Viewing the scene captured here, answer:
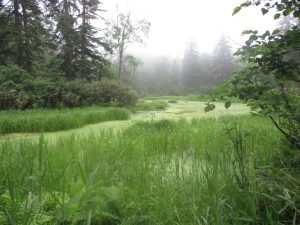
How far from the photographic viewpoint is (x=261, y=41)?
157 cm

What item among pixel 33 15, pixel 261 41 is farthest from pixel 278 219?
pixel 33 15

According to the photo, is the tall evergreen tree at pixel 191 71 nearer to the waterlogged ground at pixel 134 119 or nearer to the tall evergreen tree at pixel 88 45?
the tall evergreen tree at pixel 88 45

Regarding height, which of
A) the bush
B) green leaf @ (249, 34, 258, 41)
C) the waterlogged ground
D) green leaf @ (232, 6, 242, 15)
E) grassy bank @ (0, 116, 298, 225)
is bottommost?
the waterlogged ground

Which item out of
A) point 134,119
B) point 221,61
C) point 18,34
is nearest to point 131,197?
point 134,119

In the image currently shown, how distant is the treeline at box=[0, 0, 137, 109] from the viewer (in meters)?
9.03

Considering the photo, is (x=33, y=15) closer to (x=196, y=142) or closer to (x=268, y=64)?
(x=196, y=142)

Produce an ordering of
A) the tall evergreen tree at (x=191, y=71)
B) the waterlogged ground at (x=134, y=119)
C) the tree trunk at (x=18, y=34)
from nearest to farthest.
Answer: the waterlogged ground at (x=134, y=119) → the tree trunk at (x=18, y=34) → the tall evergreen tree at (x=191, y=71)

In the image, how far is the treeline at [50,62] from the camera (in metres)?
9.03

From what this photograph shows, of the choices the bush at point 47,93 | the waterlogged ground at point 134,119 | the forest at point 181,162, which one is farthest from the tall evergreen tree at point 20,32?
the waterlogged ground at point 134,119

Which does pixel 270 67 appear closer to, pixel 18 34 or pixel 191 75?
pixel 18 34

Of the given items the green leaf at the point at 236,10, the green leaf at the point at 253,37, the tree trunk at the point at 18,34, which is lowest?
the green leaf at the point at 253,37

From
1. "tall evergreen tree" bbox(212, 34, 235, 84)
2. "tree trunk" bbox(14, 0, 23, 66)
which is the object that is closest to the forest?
"tree trunk" bbox(14, 0, 23, 66)

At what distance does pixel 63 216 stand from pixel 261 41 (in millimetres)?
1491

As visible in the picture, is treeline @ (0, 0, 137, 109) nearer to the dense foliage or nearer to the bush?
the bush
